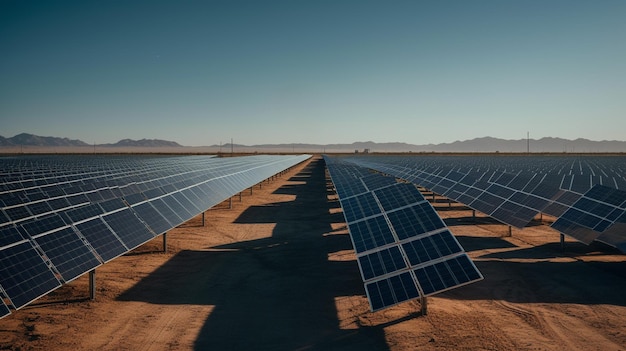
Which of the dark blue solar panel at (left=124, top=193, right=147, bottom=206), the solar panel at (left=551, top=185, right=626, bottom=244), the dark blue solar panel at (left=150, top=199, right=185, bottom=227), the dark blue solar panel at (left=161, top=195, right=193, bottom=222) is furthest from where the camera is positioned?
the dark blue solar panel at (left=161, top=195, right=193, bottom=222)

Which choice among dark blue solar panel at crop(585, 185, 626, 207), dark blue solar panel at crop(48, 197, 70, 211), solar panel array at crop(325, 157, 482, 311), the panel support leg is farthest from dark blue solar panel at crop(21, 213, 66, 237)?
dark blue solar panel at crop(585, 185, 626, 207)

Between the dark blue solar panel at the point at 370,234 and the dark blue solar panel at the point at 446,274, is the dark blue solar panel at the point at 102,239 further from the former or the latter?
the dark blue solar panel at the point at 446,274

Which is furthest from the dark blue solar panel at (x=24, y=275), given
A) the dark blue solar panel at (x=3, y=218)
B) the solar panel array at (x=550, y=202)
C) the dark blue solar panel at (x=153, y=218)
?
the solar panel array at (x=550, y=202)

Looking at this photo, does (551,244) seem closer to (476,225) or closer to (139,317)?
(476,225)

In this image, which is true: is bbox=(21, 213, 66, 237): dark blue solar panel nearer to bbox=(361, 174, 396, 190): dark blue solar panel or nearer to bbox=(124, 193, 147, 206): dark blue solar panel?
bbox=(124, 193, 147, 206): dark blue solar panel

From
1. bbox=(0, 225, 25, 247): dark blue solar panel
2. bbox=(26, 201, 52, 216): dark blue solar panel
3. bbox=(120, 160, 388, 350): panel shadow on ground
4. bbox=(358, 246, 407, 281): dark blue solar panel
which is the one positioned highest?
bbox=(0, 225, 25, 247): dark blue solar panel

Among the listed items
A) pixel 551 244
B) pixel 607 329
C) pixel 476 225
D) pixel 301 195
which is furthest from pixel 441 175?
pixel 607 329
